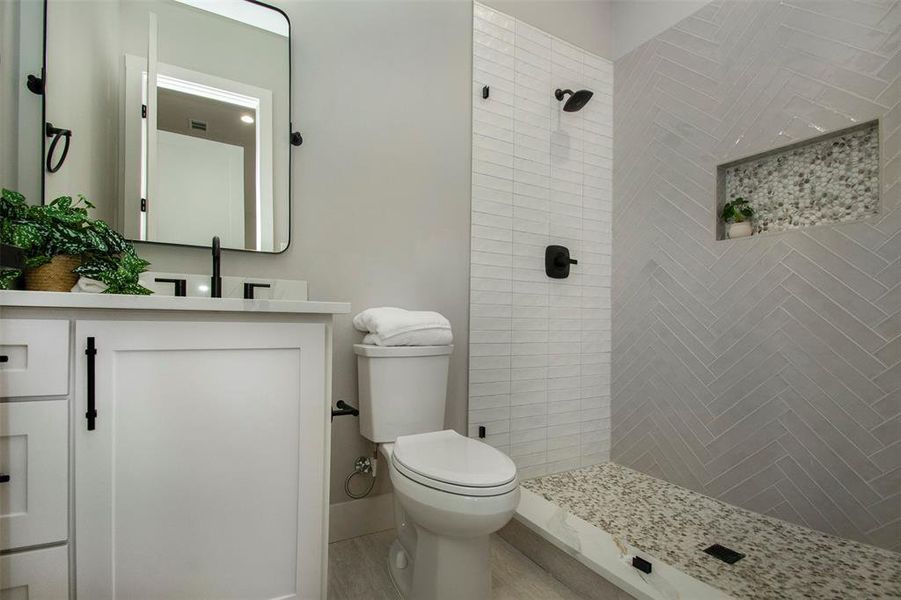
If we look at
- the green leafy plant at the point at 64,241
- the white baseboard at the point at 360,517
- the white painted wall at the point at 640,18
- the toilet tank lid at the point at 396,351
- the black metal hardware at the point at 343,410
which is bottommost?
the white baseboard at the point at 360,517

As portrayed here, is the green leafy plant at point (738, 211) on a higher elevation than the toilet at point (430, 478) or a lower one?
higher

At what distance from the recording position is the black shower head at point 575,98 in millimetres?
2043

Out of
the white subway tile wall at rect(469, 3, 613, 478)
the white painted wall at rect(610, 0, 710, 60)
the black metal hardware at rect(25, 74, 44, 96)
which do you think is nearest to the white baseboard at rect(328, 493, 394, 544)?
the white subway tile wall at rect(469, 3, 613, 478)

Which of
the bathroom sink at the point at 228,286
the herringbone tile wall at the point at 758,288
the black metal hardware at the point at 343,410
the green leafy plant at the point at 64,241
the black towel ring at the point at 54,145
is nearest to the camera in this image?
the green leafy plant at the point at 64,241

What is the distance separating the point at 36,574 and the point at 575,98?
2.41 metres

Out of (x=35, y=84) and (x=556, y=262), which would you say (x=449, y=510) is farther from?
(x=35, y=84)

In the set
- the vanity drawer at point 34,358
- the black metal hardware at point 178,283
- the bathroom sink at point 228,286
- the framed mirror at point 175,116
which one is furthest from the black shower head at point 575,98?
the vanity drawer at point 34,358

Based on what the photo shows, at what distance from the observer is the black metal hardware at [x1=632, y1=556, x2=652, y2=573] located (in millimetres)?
1282

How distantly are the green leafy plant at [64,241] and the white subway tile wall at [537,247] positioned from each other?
132 cm

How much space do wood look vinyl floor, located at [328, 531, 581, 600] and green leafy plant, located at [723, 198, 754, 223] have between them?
1677 mm

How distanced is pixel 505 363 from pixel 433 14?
1632 millimetres

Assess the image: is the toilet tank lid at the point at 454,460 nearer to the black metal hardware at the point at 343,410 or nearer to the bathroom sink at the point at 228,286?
the black metal hardware at the point at 343,410

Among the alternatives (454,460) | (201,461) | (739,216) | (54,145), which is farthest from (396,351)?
(739,216)

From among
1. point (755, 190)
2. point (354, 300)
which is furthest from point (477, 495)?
point (755, 190)
